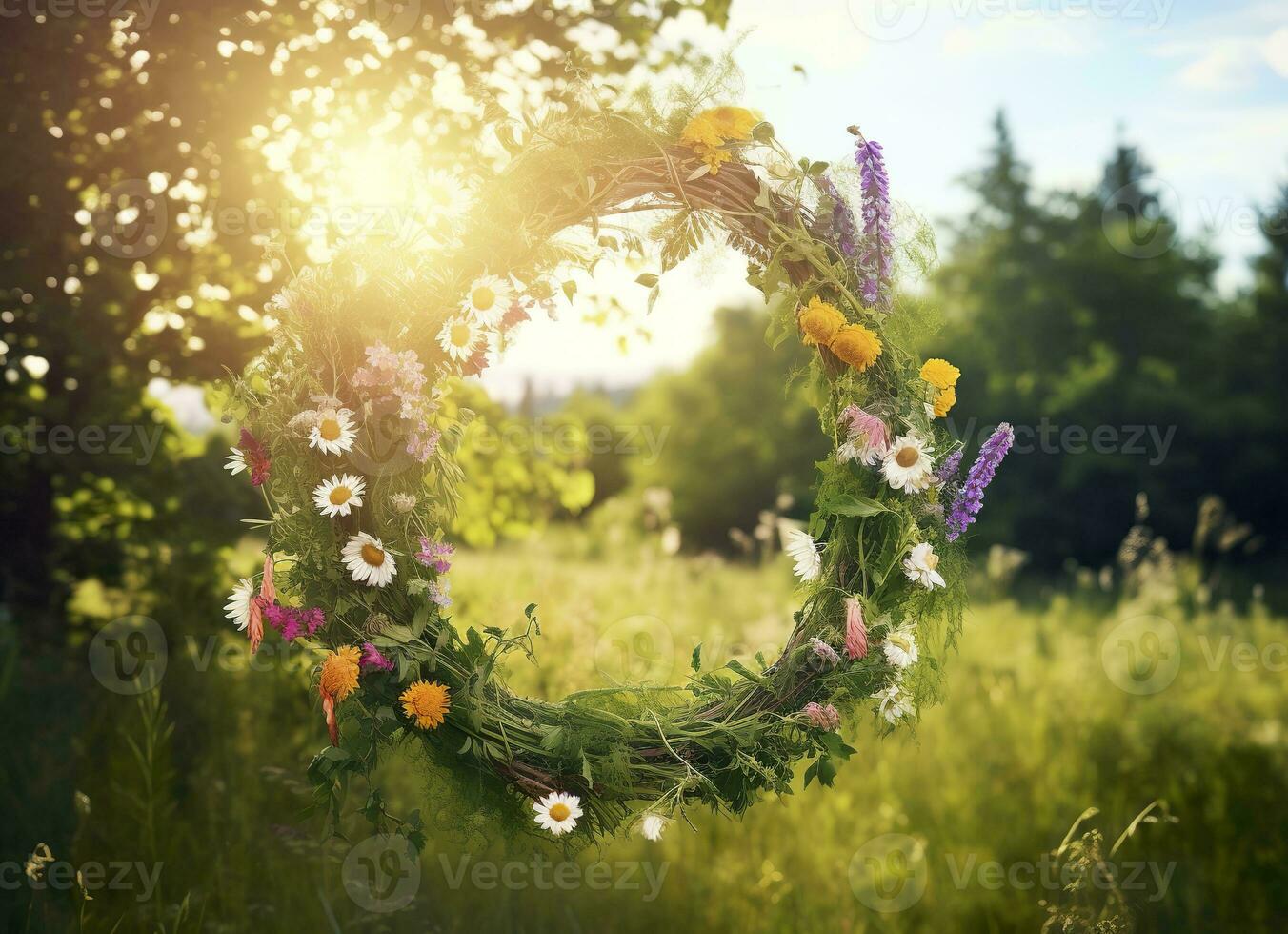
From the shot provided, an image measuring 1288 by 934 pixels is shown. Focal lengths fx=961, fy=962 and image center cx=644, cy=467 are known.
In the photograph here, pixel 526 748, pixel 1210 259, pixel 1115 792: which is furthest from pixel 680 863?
pixel 1210 259

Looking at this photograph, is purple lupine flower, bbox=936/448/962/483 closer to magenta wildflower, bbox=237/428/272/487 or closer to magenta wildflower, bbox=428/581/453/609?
magenta wildflower, bbox=428/581/453/609

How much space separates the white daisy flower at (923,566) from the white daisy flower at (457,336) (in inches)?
53.6

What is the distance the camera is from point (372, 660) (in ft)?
8.21

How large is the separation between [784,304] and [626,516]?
651 inches

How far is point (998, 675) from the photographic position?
7.66 meters

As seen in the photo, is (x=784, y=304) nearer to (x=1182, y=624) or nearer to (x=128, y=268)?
(x=128, y=268)
